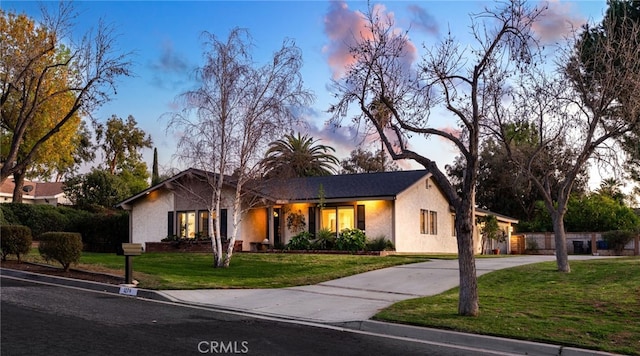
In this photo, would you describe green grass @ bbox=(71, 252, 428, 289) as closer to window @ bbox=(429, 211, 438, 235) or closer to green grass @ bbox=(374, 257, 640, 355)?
green grass @ bbox=(374, 257, 640, 355)

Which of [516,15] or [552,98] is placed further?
[552,98]

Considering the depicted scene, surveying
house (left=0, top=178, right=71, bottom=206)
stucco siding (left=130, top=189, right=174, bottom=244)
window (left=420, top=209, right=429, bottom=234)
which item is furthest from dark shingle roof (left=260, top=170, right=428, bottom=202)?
house (left=0, top=178, right=71, bottom=206)

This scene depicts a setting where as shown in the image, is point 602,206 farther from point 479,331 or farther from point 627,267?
point 479,331

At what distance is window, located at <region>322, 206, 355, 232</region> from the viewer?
29109 mm

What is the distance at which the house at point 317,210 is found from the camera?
90.9 ft

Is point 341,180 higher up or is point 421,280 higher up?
point 341,180

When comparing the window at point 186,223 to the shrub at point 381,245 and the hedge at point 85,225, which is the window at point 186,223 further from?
the shrub at point 381,245

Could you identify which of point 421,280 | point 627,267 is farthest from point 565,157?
point 421,280

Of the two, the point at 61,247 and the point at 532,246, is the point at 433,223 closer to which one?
the point at 532,246

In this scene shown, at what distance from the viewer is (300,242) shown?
91.0 feet

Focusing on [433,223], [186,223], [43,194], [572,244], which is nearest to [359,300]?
[186,223]

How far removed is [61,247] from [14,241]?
3145 millimetres

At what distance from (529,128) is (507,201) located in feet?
111

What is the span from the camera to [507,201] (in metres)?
52.6
